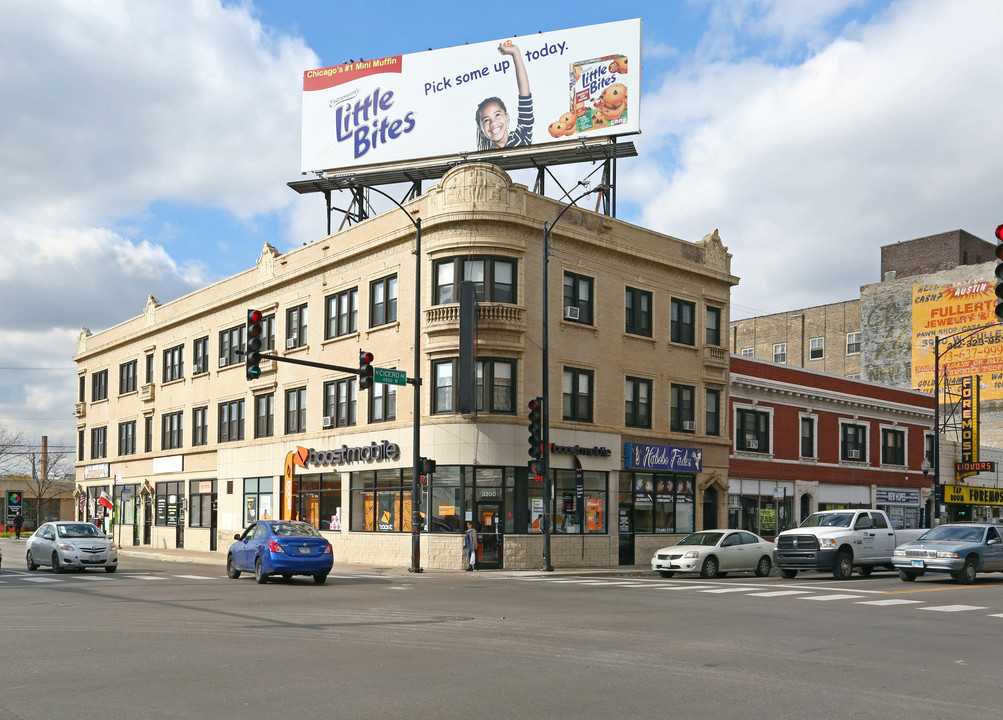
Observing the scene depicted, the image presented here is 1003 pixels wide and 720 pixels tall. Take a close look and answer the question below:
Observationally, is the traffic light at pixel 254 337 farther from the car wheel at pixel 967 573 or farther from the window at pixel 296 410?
the car wheel at pixel 967 573

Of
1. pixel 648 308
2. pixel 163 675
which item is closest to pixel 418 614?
pixel 163 675

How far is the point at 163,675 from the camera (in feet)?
36.3

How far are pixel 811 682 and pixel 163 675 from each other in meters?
6.96

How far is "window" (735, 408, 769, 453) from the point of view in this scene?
44531 mm

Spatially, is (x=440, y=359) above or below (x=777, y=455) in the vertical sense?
above

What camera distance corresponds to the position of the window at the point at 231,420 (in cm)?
4781

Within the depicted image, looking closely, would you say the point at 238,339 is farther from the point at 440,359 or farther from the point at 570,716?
the point at 570,716

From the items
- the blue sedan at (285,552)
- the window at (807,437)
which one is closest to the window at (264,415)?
the blue sedan at (285,552)

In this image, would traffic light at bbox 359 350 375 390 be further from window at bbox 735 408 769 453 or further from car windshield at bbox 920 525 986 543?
window at bbox 735 408 769 453

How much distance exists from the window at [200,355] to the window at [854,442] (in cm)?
3147

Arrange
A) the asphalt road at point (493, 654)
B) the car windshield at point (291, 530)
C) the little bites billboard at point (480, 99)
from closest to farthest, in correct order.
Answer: the asphalt road at point (493, 654)
the car windshield at point (291, 530)
the little bites billboard at point (480, 99)

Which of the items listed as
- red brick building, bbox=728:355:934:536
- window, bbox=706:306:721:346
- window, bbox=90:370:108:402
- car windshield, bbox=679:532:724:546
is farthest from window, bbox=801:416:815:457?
window, bbox=90:370:108:402

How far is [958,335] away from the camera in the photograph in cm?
6378

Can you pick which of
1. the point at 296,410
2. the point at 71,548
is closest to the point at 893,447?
the point at 296,410
